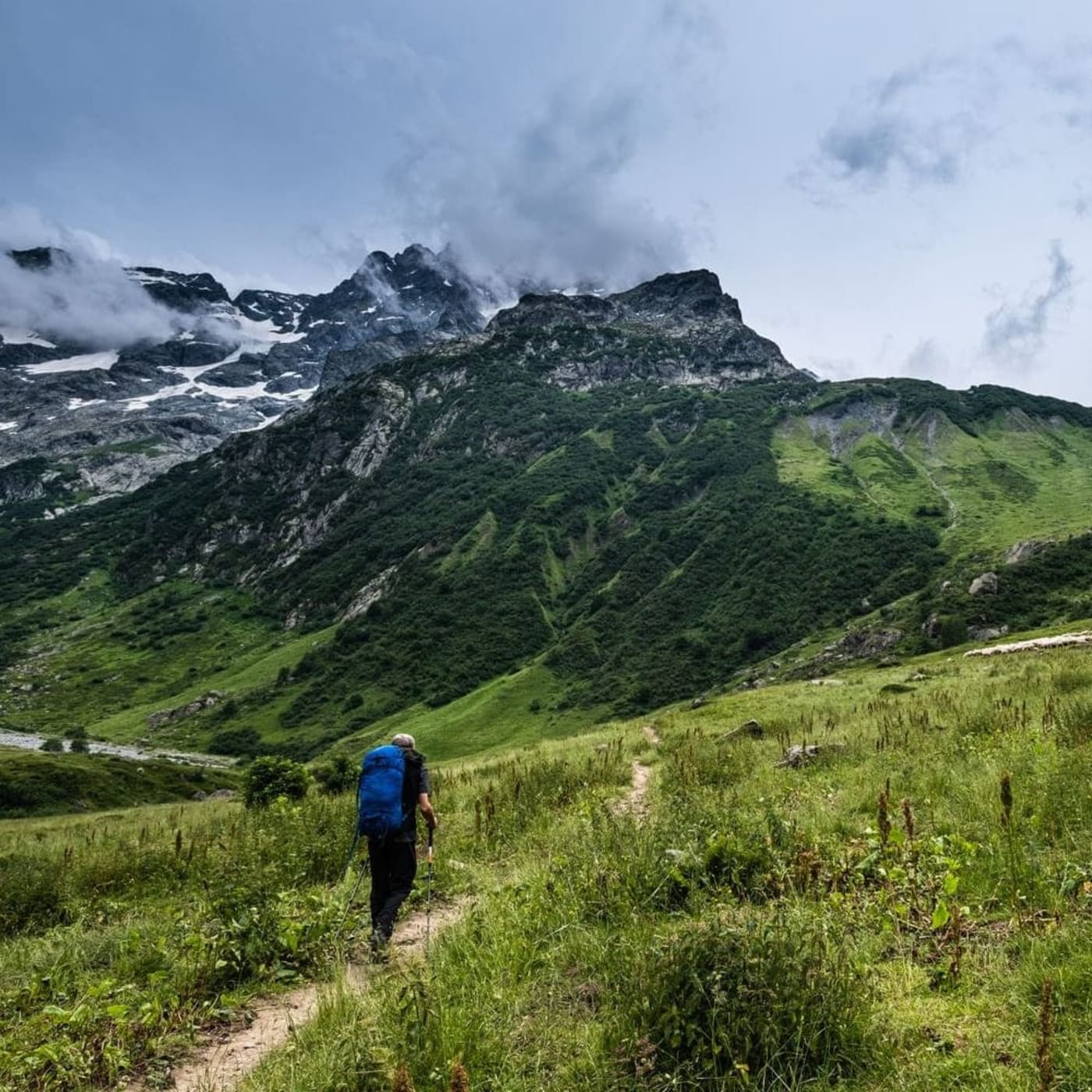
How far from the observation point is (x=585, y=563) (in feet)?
625

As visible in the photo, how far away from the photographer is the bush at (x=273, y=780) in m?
27.3

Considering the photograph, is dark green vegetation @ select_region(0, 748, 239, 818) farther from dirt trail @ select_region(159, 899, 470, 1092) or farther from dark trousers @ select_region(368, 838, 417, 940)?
dirt trail @ select_region(159, 899, 470, 1092)

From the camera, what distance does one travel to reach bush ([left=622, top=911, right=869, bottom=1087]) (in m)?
3.89

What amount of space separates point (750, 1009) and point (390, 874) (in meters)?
5.79

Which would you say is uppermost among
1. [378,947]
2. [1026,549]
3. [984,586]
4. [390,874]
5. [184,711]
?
[1026,549]

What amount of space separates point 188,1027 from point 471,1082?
10.9ft

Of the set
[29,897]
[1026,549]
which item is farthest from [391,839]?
[1026,549]

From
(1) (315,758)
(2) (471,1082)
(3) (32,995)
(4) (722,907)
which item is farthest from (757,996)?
(1) (315,758)

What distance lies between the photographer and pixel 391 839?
869cm

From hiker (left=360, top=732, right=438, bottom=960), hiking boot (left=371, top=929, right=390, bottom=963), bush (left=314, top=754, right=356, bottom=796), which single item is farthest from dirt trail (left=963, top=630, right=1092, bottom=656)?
hiking boot (left=371, top=929, right=390, bottom=963)

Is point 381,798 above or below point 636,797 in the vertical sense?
above

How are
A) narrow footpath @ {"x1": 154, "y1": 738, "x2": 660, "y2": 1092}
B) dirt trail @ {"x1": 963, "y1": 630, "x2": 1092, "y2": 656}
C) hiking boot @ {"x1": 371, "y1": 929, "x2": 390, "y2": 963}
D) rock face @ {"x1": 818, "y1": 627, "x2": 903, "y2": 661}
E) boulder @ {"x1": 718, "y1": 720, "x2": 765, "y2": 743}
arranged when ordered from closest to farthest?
narrow footpath @ {"x1": 154, "y1": 738, "x2": 660, "y2": 1092}, hiking boot @ {"x1": 371, "y1": 929, "x2": 390, "y2": 963}, boulder @ {"x1": 718, "y1": 720, "x2": 765, "y2": 743}, dirt trail @ {"x1": 963, "y1": 630, "x2": 1092, "y2": 656}, rock face @ {"x1": 818, "y1": 627, "x2": 903, "y2": 661}

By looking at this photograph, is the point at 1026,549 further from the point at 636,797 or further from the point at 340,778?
the point at 636,797

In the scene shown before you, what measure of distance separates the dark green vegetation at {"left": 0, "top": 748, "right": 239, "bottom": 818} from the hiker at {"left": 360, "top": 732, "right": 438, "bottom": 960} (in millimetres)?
86209
